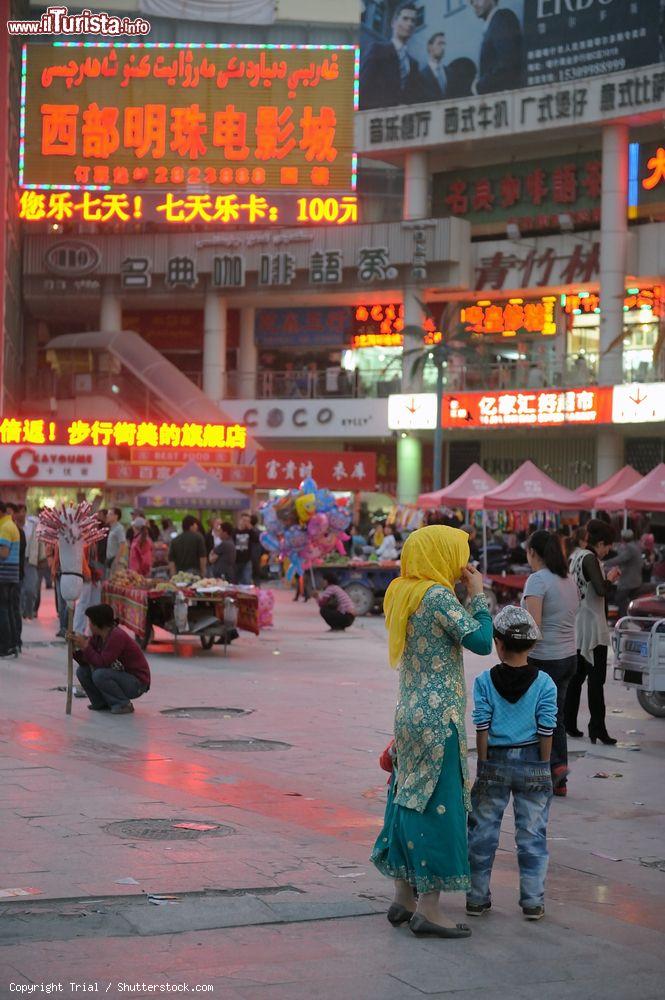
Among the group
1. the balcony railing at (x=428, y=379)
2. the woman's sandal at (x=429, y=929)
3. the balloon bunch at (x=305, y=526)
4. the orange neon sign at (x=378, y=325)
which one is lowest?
the woman's sandal at (x=429, y=929)

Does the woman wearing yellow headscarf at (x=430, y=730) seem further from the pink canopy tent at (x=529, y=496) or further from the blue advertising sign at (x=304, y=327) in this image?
the blue advertising sign at (x=304, y=327)

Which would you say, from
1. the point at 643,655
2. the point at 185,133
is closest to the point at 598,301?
the point at 185,133

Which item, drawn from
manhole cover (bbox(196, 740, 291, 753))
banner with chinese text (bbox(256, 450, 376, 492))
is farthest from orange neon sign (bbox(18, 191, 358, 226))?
manhole cover (bbox(196, 740, 291, 753))

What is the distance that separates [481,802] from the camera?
21.7 ft

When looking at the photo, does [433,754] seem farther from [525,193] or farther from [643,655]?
[525,193]

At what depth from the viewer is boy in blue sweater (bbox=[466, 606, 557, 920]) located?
21.3ft

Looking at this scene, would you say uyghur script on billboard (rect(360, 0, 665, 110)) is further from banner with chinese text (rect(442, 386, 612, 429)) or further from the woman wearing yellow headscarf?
the woman wearing yellow headscarf

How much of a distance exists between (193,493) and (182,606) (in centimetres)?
1363

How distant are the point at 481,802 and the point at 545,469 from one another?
130 ft

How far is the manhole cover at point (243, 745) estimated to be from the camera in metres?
11.3

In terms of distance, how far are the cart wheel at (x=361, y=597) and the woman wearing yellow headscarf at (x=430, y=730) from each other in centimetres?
2028

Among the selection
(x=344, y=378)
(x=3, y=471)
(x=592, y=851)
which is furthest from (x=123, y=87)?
(x=592, y=851)

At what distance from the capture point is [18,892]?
6492 millimetres

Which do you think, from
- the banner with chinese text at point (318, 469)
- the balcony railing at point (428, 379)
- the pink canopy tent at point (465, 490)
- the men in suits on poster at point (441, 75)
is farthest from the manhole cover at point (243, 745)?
the men in suits on poster at point (441, 75)
